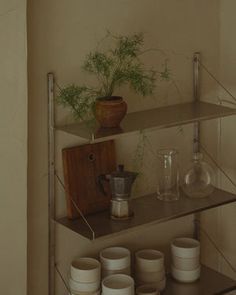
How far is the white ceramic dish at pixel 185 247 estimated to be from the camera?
10.3 feet

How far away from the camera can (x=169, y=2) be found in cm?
305

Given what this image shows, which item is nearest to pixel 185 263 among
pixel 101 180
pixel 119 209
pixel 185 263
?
pixel 185 263

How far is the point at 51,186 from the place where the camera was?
280 centimetres

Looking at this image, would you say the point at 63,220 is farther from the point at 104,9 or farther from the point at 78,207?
the point at 104,9

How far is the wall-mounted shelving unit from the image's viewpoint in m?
2.72

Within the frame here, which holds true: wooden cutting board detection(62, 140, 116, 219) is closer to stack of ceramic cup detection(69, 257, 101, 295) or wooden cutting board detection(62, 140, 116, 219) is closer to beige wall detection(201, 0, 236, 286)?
stack of ceramic cup detection(69, 257, 101, 295)

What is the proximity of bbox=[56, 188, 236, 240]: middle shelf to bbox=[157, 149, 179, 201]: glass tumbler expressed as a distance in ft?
0.12

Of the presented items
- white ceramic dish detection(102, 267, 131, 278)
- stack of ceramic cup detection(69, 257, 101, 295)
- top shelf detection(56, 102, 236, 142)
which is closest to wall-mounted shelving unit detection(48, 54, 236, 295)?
top shelf detection(56, 102, 236, 142)

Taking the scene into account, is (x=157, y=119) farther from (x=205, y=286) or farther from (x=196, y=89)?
(x=205, y=286)

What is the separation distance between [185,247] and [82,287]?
581 mm
